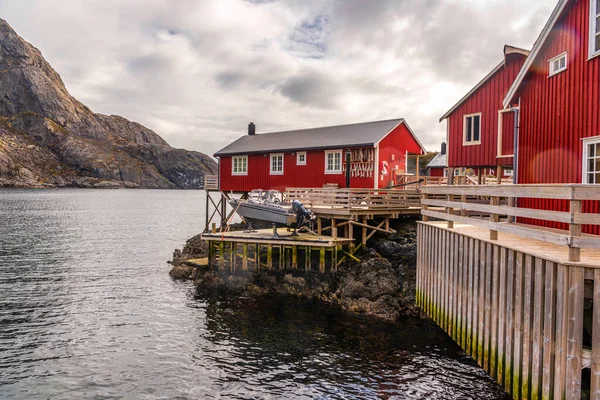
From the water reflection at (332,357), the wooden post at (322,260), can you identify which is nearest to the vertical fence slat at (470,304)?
the water reflection at (332,357)

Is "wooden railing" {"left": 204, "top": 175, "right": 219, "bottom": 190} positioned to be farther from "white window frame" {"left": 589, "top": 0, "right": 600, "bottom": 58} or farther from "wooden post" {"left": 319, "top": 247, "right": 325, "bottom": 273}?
"white window frame" {"left": 589, "top": 0, "right": 600, "bottom": 58}

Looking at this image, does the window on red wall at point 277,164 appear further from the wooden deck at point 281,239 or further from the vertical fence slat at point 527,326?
the vertical fence slat at point 527,326

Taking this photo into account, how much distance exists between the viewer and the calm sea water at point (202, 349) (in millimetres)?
11422

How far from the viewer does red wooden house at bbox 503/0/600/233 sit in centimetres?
1091

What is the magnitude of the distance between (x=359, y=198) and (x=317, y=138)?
413 inches

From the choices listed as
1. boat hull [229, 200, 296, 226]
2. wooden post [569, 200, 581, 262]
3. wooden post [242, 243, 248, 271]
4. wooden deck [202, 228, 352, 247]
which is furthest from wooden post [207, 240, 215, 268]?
wooden post [569, 200, 581, 262]

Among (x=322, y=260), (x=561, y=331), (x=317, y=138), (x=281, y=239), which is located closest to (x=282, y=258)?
(x=281, y=239)

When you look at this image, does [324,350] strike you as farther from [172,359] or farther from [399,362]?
[172,359]

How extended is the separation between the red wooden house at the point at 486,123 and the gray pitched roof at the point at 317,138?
6217 millimetres

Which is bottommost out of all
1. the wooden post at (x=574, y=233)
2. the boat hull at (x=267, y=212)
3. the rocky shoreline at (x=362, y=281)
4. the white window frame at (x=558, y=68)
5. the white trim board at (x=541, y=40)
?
the rocky shoreline at (x=362, y=281)

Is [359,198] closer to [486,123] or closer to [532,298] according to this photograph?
[486,123]

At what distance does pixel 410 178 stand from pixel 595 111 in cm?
2009

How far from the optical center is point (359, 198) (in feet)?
73.9

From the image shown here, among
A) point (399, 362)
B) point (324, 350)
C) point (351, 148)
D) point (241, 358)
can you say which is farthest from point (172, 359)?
point (351, 148)
